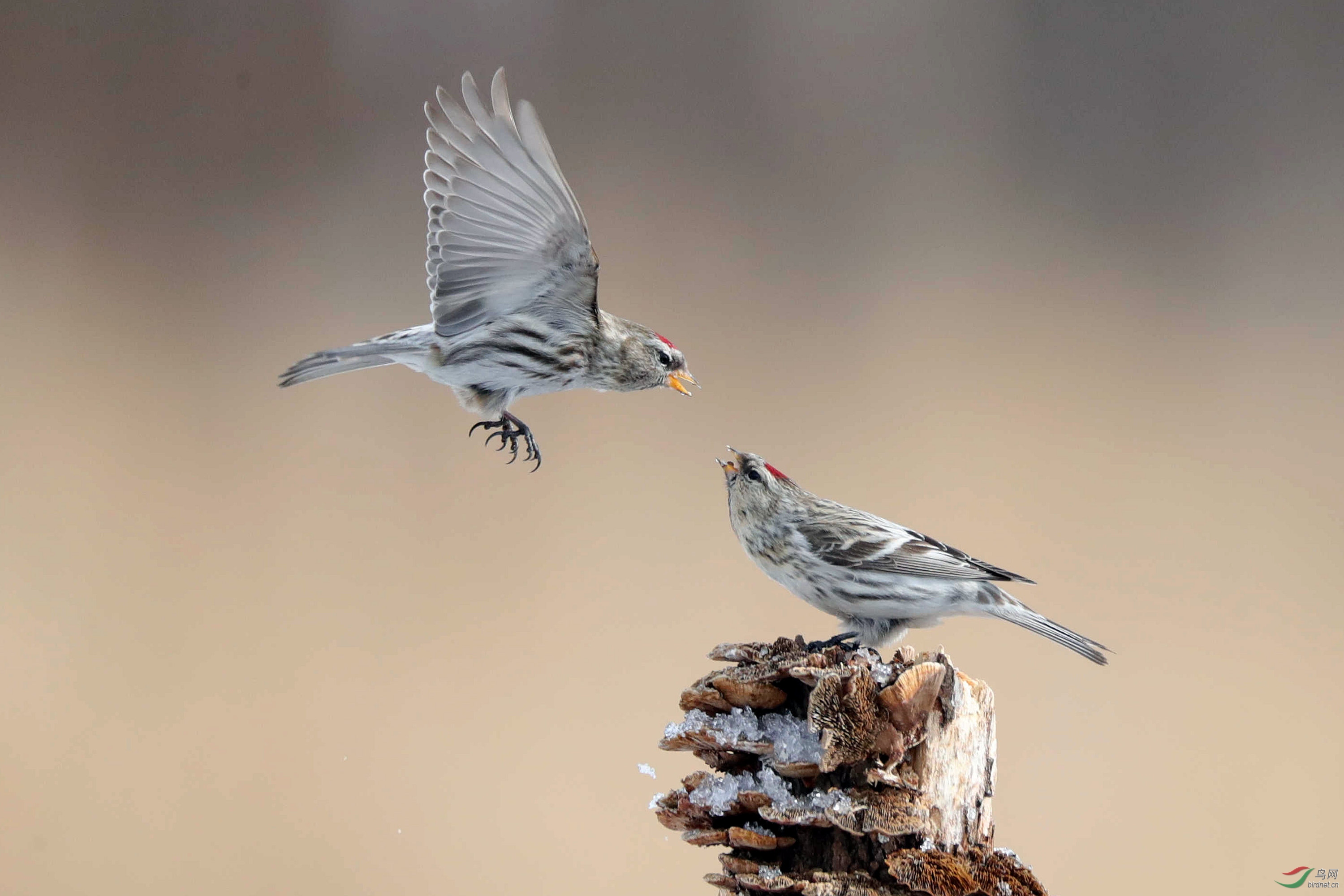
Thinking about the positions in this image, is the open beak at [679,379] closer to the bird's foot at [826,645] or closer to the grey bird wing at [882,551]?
the grey bird wing at [882,551]

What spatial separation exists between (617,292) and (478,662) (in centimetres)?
80

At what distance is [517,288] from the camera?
121 cm

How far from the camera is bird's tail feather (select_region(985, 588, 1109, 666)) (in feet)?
4.02

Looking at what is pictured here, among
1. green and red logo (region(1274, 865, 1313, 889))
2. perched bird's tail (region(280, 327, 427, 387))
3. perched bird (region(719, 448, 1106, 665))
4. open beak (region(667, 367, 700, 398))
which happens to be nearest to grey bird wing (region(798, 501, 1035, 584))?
perched bird (region(719, 448, 1106, 665))

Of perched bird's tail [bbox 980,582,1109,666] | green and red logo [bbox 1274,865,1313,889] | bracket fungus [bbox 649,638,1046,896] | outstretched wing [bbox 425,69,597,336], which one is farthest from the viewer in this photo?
green and red logo [bbox 1274,865,1313,889]

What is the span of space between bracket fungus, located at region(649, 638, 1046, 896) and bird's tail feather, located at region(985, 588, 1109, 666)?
23cm

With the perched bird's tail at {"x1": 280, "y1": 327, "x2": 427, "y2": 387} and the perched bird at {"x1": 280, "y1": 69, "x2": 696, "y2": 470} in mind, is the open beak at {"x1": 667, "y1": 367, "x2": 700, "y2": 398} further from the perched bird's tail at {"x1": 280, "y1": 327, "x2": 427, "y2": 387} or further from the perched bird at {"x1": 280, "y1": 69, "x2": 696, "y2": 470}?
the perched bird's tail at {"x1": 280, "y1": 327, "x2": 427, "y2": 387}

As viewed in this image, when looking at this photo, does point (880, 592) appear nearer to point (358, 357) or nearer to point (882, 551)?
point (882, 551)

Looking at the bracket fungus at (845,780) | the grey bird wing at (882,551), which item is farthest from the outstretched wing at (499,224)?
the bracket fungus at (845,780)

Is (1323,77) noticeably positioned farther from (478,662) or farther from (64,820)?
(64,820)

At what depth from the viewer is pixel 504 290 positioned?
1.21 meters

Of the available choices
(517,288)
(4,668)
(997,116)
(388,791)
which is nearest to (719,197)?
(997,116)

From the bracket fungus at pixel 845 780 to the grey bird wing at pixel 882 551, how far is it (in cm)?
19

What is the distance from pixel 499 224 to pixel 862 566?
57 centimetres
